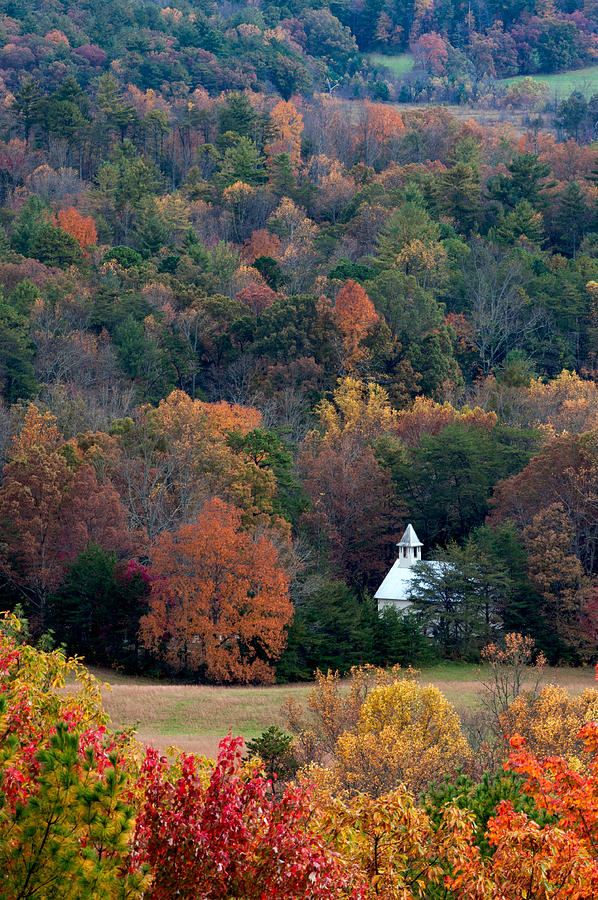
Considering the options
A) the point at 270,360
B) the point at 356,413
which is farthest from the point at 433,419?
the point at 270,360

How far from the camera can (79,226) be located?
9225 cm

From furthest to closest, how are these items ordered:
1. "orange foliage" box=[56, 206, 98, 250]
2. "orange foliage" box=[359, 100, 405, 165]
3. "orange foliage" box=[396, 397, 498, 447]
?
"orange foliage" box=[359, 100, 405, 165] < "orange foliage" box=[56, 206, 98, 250] < "orange foliage" box=[396, 397, 498, 447]

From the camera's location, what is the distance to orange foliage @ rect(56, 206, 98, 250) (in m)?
91.7

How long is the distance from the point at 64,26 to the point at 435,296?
6844 centimetres

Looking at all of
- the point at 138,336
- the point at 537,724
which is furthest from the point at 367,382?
A: the point at 537,724

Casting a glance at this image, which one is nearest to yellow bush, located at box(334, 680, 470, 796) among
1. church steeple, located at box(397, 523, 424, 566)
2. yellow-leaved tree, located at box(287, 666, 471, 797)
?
yellow-leaved tree, located at box(287, 666, 471, 797)

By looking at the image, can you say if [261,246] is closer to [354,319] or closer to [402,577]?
[354,319]

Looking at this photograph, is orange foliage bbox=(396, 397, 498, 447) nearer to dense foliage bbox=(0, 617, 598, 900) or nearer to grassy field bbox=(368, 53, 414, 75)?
dense foliage bbox=(0, 617, 598, 900)

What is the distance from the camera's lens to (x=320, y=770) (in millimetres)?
25734

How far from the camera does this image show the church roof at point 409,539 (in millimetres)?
52844

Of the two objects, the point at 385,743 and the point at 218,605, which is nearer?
the point at 385,743

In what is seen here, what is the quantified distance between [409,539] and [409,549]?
0.54 metres

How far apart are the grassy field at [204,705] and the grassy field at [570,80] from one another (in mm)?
120721

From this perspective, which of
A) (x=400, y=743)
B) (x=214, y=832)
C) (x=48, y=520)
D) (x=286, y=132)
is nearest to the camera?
(x=214, y=832)
